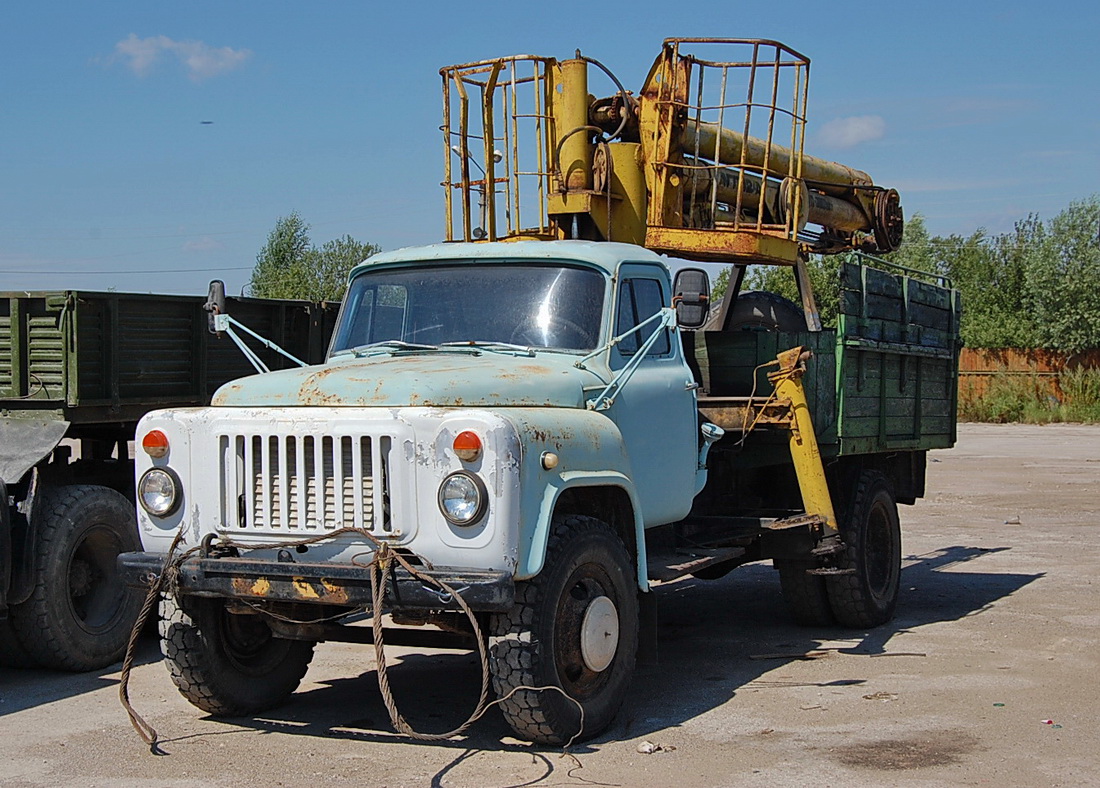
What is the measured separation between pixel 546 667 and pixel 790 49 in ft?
19.0

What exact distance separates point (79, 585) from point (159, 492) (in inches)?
91.2

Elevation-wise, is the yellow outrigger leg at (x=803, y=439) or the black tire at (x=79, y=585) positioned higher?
the yellow outrigger leg at (x=803, y=439)

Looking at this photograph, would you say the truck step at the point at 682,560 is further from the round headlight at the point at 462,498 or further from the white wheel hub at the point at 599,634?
the round headlight at the point at 462,498

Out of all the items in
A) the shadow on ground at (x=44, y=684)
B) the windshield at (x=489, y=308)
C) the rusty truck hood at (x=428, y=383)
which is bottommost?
the shadow on ground at (x=44, y=684)

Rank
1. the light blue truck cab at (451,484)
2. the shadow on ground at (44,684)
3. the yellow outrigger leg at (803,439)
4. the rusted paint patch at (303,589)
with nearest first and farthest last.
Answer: the light blue truck cab at (451,484), the rusted paint patch at (303,589), the shadow on ground at (44,684), the yellow outrigger leg at (803,439)

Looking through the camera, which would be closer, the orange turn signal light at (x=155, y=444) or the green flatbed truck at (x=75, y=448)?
the orange turn signal light at (x=155, y=444)

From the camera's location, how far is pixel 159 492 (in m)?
6.41

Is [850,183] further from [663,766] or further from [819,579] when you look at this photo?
[663,766]

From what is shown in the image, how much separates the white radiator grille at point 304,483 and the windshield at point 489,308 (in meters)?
1.27

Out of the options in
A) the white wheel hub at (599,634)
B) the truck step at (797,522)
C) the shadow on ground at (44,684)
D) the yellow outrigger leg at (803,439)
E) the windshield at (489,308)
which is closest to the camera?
the white wheel hub at (599,634)

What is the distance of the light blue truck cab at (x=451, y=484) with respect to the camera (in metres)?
5.74

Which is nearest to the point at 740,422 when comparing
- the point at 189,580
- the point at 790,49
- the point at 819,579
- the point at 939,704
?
the point at 819,579

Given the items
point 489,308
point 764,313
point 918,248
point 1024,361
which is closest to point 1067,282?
Result: point 1024,361

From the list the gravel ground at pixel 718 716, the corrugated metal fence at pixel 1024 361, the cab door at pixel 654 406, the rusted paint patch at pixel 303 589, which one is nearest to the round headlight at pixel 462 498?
the rusted paint patch at pixel 303 589
